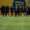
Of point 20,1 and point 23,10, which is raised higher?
point 20,1

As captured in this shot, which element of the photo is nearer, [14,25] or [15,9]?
[14,25]

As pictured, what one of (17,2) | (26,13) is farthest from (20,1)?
(26,13)

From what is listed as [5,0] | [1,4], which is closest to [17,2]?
[5,0]

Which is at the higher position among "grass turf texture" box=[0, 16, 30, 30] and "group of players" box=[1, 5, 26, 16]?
"group of players" box=[1, 5, 26, 16]

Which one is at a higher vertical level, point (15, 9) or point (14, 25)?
point (15, 9)

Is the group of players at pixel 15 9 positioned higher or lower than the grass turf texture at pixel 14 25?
higher

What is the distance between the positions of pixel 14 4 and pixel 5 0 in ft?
1.06

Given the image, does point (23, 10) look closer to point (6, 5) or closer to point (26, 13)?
point (26, 13)

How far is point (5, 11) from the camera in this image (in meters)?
1.99

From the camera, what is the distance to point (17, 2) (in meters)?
1.92

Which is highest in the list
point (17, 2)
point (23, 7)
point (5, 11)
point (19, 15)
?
point (17, 2)

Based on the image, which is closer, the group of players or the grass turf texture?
the grass turf texture

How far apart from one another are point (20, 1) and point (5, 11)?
577 millimetres

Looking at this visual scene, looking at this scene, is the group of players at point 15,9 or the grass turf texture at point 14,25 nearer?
the grass turf texture at point 14,25
